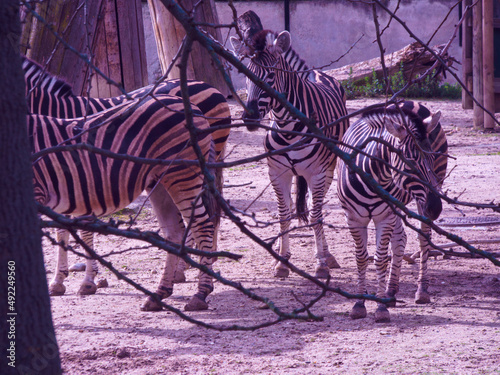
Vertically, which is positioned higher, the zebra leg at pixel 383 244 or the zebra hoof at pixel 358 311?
the zebra leg at pixel 383 244

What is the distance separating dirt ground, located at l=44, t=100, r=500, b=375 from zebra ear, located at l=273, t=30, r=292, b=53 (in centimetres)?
195

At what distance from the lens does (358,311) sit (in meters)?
4.29

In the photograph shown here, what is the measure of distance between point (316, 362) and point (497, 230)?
365 cm

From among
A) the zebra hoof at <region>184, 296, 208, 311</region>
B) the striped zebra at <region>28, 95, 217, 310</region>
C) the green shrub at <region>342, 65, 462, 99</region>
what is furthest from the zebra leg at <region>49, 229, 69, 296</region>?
the green shrub at <region>342, 65, 462, 99</region>

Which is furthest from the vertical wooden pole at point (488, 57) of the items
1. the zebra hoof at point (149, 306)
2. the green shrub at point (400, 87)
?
the zebra hoof at point (149, 306)

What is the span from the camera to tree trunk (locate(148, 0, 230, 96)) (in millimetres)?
6086

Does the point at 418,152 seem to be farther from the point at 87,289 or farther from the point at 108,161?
the point at 87,289

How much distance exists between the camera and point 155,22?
6242mm

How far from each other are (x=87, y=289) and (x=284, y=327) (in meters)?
1.80

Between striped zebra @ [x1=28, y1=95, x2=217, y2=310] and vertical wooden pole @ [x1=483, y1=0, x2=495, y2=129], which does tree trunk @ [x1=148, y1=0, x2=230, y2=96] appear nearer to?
striped zebra @ [x1=28, y1=95, x2=217, y2=310]

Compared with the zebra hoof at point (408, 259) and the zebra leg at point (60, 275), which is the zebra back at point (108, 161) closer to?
the zebra leg at point (60, 275)

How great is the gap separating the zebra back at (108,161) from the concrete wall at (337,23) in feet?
39.0

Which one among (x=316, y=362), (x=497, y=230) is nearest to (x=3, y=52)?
(x=316, y=362)

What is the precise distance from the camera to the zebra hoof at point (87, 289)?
5125mm
